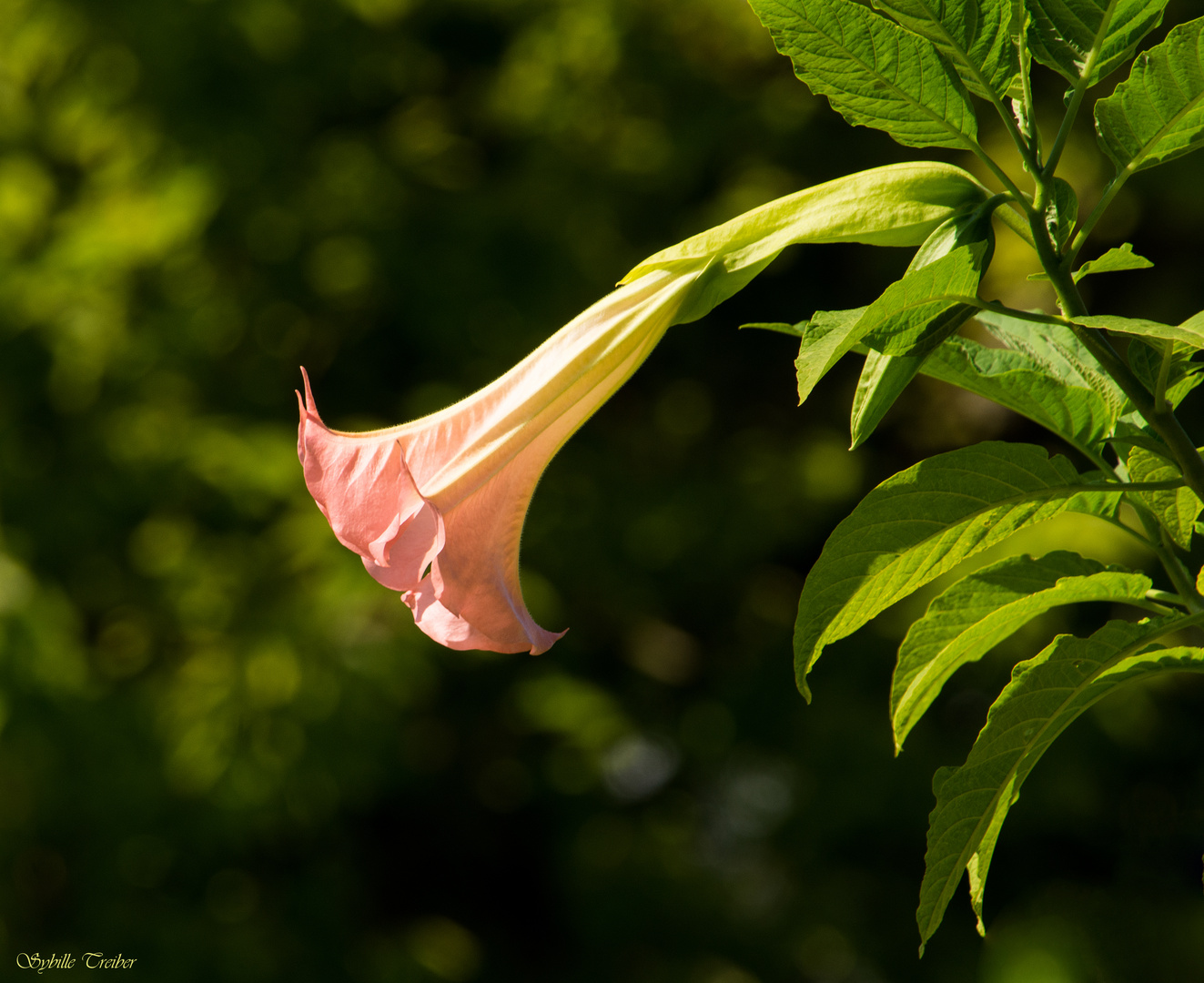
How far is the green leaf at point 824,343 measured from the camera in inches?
17.5

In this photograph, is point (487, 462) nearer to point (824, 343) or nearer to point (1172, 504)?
point (824, 343)

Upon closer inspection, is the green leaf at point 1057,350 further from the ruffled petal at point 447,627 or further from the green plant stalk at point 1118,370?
the ruffled petal at point 447,627

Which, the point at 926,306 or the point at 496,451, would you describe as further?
the point at 496,451

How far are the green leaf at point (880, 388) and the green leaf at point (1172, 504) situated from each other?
0.15 metres

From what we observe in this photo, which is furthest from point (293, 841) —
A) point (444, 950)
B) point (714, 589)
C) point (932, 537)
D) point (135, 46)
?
point (932, 537)

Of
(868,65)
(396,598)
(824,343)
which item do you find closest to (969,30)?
(868,65)

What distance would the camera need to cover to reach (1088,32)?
1.65 feet

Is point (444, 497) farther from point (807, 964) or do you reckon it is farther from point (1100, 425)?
point (807, 964)

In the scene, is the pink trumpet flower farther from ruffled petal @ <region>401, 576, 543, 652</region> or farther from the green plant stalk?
the green plant stalk

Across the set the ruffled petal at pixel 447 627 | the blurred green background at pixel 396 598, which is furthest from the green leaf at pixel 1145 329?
the blurred green background at pixel 396 598

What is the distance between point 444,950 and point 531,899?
44cm

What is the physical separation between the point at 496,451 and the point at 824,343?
0.19 meters

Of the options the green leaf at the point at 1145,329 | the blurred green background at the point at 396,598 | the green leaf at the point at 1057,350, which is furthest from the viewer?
the blurred green background at the point at 396,598

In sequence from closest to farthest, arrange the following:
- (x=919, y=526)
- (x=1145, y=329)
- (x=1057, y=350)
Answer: (x=1145, y=329) < (x=919, y=526) < (x=1057, y=350)
